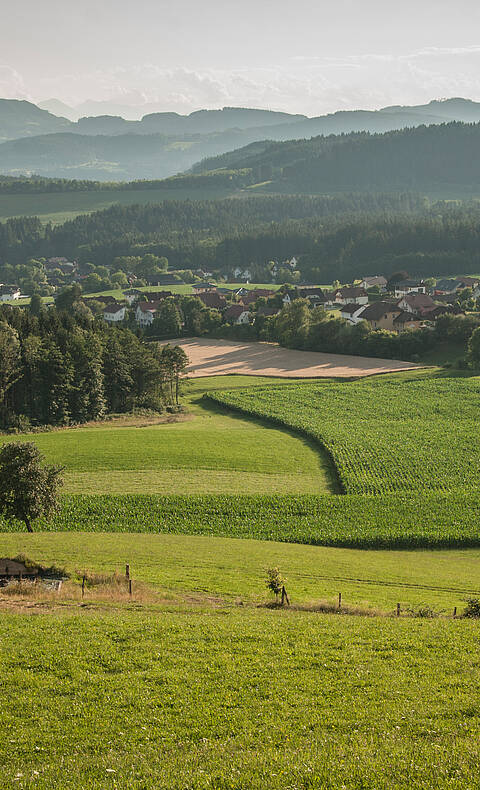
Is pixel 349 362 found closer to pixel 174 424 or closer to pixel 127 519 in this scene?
pixel 174 424

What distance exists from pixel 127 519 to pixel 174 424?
28.9 m

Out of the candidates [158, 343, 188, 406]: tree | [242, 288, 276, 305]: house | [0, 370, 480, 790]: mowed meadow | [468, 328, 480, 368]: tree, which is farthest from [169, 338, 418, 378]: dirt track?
[242, 288, 276, 305]: house

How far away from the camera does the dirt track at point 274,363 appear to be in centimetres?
9675

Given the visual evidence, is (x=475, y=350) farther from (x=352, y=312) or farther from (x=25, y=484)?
(x=25, y=484)

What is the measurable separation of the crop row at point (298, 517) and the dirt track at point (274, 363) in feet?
161

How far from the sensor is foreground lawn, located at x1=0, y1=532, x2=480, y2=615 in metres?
28.2

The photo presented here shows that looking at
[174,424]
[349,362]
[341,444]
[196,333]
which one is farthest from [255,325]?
[341,444]

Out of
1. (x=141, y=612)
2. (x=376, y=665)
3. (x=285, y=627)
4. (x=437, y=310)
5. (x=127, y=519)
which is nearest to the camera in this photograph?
(x=376, y=665)

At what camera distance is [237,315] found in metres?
138

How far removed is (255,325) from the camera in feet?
414

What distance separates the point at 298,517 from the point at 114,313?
412 feet

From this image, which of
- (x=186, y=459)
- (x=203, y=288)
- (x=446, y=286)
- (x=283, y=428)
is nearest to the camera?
(x=186, y=459)

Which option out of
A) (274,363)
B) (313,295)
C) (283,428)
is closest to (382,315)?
(274,363)

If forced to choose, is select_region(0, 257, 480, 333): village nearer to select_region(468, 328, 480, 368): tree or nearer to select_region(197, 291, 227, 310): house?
select_region(197, 291, 227, 310): house
